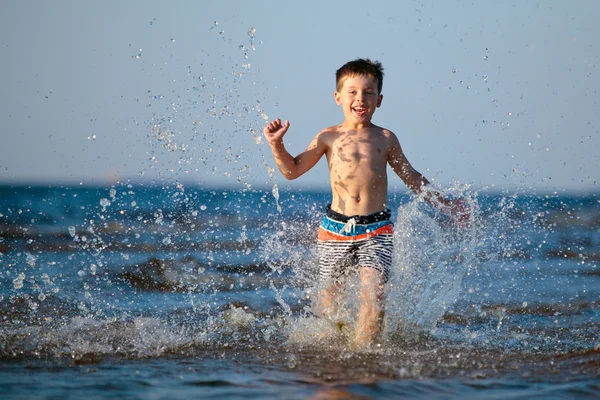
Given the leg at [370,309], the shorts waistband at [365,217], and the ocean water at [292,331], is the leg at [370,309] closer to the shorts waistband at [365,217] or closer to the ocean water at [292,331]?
the ocean water at [292,331]

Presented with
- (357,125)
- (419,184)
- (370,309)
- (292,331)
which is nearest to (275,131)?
(357,125)

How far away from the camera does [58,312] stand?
19.9 ft

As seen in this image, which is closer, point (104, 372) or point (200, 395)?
point (200, 395)

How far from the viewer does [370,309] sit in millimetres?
4676

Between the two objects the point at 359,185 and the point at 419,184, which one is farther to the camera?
the point at 419,184

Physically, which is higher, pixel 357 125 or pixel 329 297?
pixel 357 125

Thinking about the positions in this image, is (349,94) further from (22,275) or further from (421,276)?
(22,275)

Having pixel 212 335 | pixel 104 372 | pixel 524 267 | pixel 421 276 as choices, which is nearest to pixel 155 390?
pixel 104 372

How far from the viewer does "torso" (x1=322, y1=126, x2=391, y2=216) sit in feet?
16.1

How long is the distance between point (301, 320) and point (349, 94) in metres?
1.61

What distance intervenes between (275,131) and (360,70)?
0.73 m

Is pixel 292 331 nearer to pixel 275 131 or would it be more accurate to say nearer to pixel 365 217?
pixel 365 217

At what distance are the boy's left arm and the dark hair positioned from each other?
0.42 meters

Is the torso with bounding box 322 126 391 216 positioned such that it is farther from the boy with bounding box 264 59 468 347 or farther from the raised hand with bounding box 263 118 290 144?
the raised hand with bounding box 263 118 290 144
